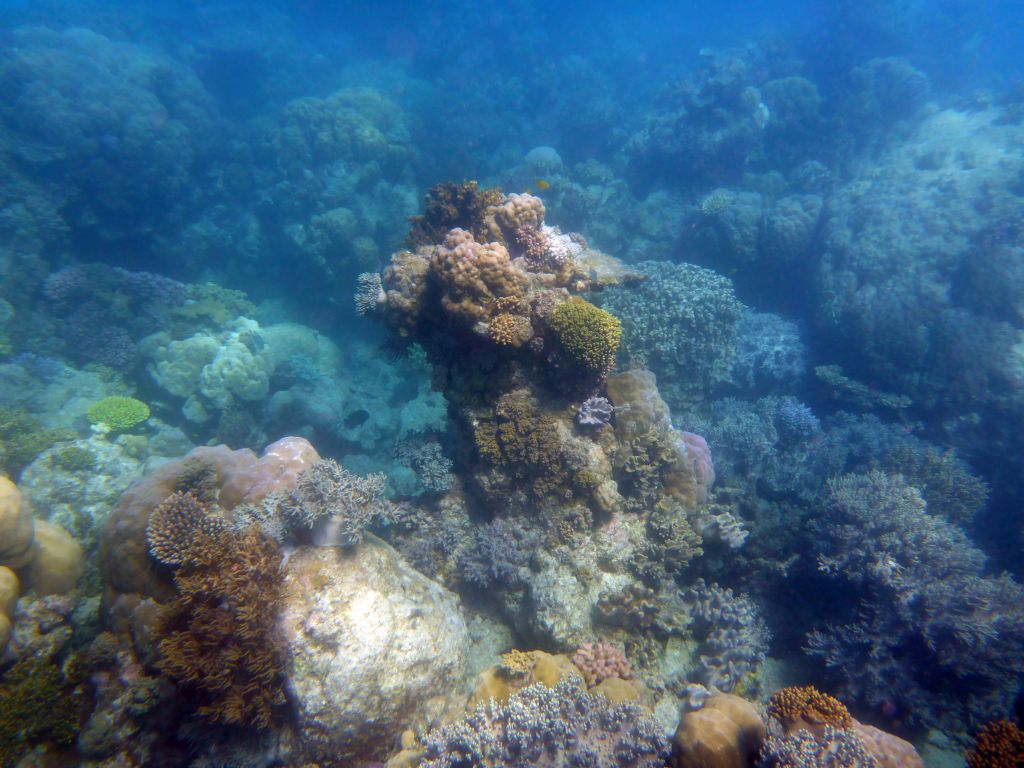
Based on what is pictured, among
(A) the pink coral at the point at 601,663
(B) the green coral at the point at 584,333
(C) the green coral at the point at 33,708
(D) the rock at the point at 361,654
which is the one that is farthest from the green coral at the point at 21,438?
(A) the pink coral at the point at 601,663

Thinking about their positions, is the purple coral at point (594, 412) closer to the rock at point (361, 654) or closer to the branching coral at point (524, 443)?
the branching coral at point (524, 443)

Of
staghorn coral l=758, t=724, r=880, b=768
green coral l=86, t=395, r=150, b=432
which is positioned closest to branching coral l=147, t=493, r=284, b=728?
staghorn coral l=758, t=724, r=880, b=768

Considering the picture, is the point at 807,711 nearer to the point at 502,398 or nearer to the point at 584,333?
the point at 584,333

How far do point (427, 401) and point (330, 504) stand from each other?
22.2 feet

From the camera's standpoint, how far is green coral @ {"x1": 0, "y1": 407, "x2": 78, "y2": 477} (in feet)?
29.7

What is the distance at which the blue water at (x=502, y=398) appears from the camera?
5008mm

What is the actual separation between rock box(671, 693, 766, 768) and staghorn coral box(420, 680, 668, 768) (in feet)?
1.31

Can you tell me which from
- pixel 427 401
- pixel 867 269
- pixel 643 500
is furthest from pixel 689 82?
pixel 643 500

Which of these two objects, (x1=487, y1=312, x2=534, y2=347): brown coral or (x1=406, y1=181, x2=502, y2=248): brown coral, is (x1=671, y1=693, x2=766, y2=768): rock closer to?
(x1=487, y1=312, x2=534, y2=347): brown coral

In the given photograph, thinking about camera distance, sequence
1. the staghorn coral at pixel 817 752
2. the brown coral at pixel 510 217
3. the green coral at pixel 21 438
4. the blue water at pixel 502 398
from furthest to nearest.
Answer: the green coral at pixel 21 438 < the brown coral at pixel 510 217 < the blue water at pixel 502 398 < the staghorn coral at pixel 817 752

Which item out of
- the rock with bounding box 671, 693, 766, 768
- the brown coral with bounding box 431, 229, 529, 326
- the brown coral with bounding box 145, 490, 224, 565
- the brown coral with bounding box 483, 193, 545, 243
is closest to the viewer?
the rock with bounding box 671, 693, 766, 768

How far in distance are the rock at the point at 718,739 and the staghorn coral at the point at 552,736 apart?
15.7 inches

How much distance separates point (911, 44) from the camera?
24.9 metres

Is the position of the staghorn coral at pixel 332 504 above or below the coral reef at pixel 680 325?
below
